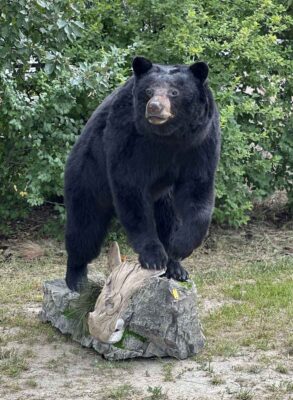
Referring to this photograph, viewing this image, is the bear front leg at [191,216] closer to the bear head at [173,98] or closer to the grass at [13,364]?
the bear head at [173,98]

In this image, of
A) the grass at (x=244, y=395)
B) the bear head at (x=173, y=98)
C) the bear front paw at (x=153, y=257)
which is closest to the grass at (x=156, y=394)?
the grass at (x=244, y=395)

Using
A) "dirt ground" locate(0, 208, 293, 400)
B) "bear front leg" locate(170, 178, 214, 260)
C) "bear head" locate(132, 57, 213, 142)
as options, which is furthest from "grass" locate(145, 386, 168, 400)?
"bear head" locate(132, 57, 213, 142)

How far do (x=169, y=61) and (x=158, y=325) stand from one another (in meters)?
4.27

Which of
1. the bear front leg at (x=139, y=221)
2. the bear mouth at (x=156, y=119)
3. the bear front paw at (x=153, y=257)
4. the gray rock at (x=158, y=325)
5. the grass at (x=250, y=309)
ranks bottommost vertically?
the grass at (x=250, y=309)

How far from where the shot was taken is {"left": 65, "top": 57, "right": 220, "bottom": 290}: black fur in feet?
17.8

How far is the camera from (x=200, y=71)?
5.46 m

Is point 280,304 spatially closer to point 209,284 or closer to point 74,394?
point 209,284

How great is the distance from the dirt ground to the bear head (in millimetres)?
1630

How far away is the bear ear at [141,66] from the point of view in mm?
5452

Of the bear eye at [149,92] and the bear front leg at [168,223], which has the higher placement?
the bear eye at [149,92]

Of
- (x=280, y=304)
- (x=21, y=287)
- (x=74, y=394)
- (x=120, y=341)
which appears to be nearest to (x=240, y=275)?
(x=280, y=304)

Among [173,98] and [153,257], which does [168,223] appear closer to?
[153,257]

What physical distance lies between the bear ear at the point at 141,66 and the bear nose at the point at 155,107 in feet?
1.35

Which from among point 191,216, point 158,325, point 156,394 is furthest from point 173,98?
point 156,394
